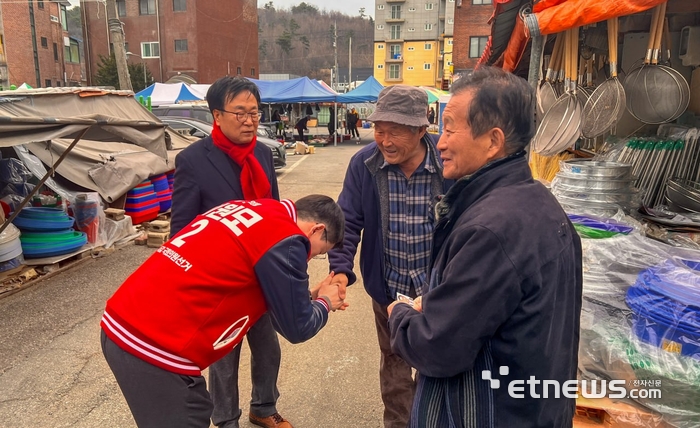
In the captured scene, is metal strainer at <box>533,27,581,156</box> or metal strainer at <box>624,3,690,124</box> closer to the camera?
metal strainer at <box>624,3,690,124</box>

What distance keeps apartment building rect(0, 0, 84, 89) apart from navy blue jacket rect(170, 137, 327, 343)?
35178 millimetres

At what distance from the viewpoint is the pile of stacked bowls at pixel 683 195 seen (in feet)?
10.6

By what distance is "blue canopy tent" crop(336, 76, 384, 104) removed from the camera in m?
20.4

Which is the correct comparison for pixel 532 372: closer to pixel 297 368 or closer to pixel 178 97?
pixel 297 368

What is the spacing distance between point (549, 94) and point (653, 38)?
991mm

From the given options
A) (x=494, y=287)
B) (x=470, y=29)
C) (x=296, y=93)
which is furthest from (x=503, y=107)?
(x=470, y=29)

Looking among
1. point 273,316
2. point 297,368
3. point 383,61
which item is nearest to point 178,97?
point 297,368

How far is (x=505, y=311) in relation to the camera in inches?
49.7

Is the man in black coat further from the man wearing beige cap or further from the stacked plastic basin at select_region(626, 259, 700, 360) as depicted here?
the stacked plastic basin at select_region(626, 259, 700, 360)

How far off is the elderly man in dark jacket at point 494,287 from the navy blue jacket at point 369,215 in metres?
1.14

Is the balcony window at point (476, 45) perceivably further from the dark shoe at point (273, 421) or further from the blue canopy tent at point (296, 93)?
the dark shoe at point (273, 421)

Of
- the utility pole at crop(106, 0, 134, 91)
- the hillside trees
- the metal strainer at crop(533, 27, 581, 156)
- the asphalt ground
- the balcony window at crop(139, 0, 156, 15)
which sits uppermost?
the hillside trees

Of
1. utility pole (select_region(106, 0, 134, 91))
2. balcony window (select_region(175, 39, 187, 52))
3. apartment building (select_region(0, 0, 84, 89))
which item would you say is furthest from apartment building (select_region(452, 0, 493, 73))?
apartment building (select_region(0, 0, 84, 89))

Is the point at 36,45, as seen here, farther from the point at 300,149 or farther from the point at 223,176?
the point at 223,176
